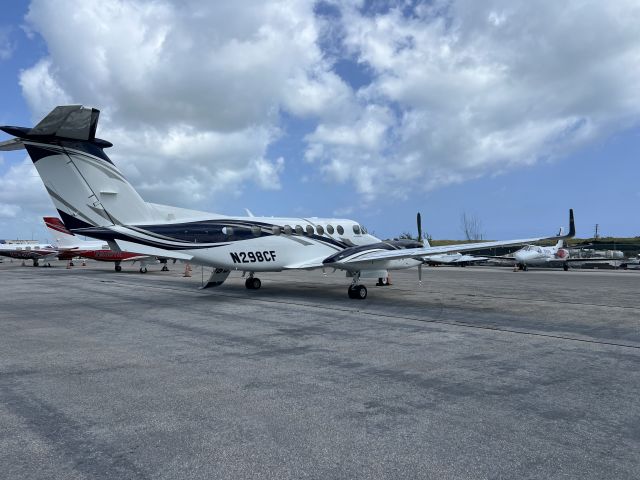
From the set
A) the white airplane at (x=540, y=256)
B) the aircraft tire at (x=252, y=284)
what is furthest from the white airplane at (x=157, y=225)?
the white airplane at (x=540, y=256)

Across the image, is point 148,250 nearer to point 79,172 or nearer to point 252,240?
point 79,172

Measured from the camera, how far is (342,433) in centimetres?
398

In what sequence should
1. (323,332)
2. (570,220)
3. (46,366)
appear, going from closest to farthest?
1. (46,366)
2. (323,332)
3. (570,220)

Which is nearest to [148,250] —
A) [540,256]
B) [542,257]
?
[540,256]

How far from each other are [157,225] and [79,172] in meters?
2.59

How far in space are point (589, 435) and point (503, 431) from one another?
0.73 meters

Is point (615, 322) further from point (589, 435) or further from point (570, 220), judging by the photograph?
point (589, 435)

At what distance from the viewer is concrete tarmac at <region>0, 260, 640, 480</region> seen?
3430mm

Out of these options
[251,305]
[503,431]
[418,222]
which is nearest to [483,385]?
[503,431]

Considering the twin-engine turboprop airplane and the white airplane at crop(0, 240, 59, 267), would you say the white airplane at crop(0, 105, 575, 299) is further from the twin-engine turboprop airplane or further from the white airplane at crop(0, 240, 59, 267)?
the white airplane at crop(0, 240, 59, 267)

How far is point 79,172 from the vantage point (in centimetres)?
1282

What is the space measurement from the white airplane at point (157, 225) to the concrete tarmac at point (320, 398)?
3.48 metres

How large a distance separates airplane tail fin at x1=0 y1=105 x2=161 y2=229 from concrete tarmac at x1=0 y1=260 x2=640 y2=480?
12.2 ft

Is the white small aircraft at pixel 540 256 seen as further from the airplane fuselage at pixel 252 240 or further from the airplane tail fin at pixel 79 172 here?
the airplane tail fin at pixel 79 172
